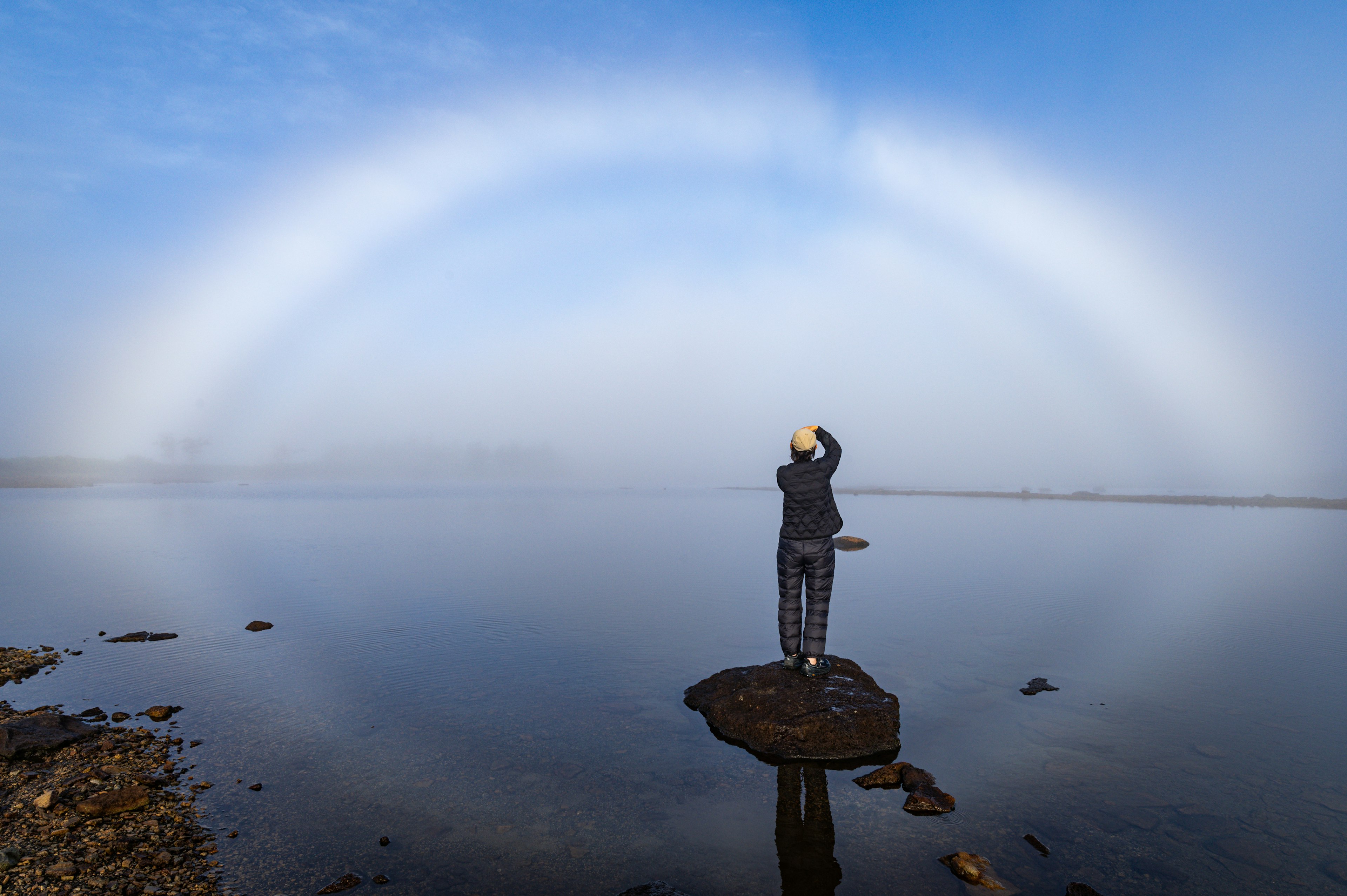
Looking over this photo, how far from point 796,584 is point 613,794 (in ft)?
14.5

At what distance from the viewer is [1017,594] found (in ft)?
86.2

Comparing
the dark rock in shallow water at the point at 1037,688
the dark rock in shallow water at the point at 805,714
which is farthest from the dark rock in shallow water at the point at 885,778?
the dark rock in shallow water at the point at 1037,688

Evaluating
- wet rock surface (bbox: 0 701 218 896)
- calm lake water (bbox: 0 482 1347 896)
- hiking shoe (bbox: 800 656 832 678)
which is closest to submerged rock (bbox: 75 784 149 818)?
wet rock surface (bbox: 0 701 218 896)

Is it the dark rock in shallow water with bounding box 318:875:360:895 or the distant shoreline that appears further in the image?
the distant shoreline

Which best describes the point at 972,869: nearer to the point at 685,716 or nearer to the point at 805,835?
the point at 805,835

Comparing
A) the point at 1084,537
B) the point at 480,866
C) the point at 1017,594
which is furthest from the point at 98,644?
the point at 1084,537

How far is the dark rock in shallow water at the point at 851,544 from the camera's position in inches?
1709

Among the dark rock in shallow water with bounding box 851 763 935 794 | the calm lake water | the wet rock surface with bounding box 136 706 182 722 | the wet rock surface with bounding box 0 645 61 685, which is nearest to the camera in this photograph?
the calm lake water

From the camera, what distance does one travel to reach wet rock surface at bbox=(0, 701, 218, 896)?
6641mm

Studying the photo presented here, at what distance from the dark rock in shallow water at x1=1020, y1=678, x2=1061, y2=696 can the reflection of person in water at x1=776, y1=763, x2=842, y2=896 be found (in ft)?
20.8

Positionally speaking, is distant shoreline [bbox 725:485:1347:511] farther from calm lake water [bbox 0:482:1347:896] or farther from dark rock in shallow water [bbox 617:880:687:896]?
dark rock in shallow water [bbox 617:880:687:896]

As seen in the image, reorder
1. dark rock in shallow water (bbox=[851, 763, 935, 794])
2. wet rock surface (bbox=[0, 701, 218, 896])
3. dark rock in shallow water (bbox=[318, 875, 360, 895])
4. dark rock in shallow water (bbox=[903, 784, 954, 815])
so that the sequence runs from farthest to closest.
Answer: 1. dark rock in shallow water (bbox=[851, 763, 935, 794])
2. dark rock in shallow water (bbox=[903, 784, 954, 815])
3. dark rock in shallow water (bbox=[318, 875, 360, 895])
4. wet rock surface (bbox=[0, 701, 218, 896])

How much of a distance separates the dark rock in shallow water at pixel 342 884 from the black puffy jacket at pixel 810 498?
724cm

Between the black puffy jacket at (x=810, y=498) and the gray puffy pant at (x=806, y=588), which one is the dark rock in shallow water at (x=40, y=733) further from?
the black puffy jacket at (x=810, y=498)
